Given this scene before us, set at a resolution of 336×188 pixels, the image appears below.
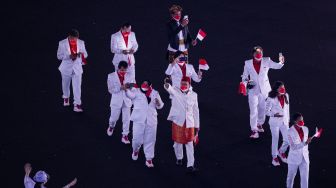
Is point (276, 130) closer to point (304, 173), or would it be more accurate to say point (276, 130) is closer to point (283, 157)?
point (283, 157)

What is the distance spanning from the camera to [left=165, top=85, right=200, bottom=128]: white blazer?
1408 centimetres

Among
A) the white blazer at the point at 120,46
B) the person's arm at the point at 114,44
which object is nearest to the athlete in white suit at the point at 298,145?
the white blazer at the point at 120,46

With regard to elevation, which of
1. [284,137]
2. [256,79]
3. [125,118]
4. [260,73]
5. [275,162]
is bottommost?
[275,162]

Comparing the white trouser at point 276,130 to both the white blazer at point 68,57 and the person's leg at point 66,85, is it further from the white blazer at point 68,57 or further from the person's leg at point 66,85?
the person's leg at point 66,85

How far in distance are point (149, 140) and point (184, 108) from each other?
961mm

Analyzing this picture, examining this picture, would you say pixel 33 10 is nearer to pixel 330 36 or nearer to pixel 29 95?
pixel 29 95

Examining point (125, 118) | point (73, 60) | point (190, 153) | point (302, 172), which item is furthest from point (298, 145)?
point (73, 60)

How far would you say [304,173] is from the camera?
13.4 metres

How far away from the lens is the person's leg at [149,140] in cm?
1433

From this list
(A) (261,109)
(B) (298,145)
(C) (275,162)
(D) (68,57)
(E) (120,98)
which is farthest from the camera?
(D) (68,57)

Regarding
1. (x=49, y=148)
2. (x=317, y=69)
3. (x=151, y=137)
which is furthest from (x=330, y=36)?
(x=49, y=148)

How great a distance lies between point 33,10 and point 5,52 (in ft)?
8.35

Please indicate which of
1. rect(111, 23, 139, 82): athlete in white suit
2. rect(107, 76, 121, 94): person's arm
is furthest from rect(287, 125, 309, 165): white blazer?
rect(111, 23, 139, 82): athlete in white suit

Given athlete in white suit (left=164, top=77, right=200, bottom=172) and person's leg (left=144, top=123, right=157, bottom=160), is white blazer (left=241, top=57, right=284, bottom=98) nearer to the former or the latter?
athlete in white suit (left=164, top=77, right=200, bottom=172)
